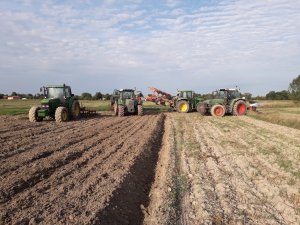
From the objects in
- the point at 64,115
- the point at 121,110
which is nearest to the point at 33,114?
the point at 64,115

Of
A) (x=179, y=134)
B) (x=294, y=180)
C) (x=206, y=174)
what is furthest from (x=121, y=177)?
(x=179, y=134)

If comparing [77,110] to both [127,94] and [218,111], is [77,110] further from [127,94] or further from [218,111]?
[218,111]

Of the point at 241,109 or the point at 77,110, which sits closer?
the point at 77,110

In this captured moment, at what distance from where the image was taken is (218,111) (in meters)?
24.4

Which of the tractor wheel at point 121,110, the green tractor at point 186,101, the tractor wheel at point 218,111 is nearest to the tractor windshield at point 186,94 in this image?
the green tractor at point 186,101

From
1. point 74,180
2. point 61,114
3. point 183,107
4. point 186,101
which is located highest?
point 186,101

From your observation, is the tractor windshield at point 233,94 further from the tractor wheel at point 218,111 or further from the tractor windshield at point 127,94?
the tractor windshield at point 127,94

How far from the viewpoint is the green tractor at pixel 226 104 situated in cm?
2420

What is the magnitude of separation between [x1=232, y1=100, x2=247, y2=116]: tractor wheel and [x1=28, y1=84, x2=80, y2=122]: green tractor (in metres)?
9.67

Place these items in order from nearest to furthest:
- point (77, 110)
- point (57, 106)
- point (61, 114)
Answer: point (61, 114) < point (57, 106) < point (77, 110)

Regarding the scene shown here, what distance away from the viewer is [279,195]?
674 centimetres

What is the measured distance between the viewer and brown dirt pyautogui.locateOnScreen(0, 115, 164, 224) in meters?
5.36

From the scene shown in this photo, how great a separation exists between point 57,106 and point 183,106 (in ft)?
35.9

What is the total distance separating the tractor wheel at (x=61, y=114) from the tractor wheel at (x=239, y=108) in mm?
10556
